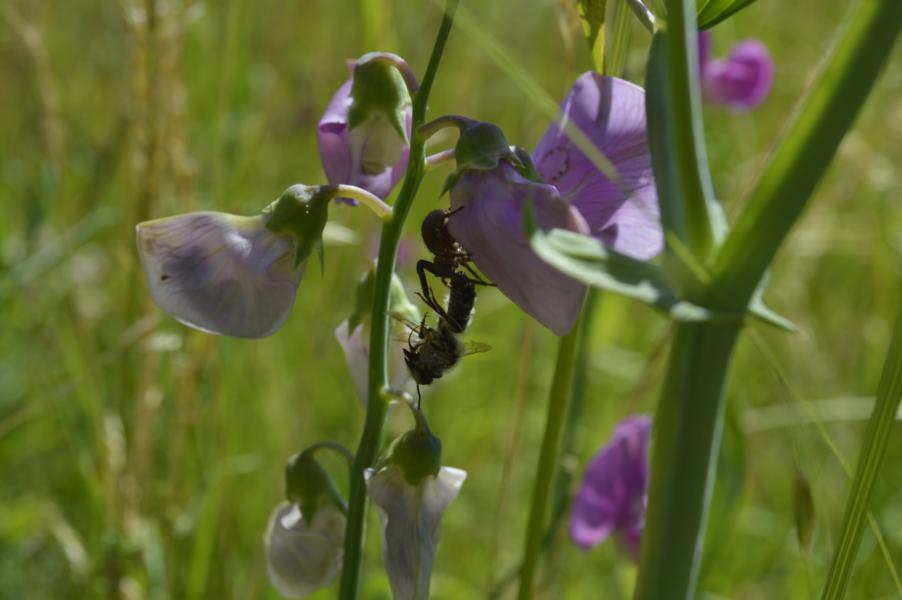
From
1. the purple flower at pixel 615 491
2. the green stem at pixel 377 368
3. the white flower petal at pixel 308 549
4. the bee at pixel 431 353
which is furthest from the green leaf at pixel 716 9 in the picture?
the purple flower at pixel 615 491

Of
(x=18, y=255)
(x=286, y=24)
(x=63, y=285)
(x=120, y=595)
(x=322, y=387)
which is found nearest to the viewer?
(x=120, y=595)

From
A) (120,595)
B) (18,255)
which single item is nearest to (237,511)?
(120,595)

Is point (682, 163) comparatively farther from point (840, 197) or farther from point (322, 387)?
point (840, 197)

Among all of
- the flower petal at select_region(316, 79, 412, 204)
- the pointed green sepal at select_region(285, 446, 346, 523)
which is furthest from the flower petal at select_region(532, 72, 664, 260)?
the pointed green sepal at select_region(285, 446, 346, 523)

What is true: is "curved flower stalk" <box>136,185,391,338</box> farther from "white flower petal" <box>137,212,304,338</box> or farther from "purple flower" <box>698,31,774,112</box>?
"purple flower" <box>698,31,774,112</box>

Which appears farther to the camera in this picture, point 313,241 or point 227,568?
point 227,568

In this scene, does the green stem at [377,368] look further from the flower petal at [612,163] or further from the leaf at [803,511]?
the leaf at [803,511]

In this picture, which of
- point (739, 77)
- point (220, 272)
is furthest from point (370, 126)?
point (739, 77)
